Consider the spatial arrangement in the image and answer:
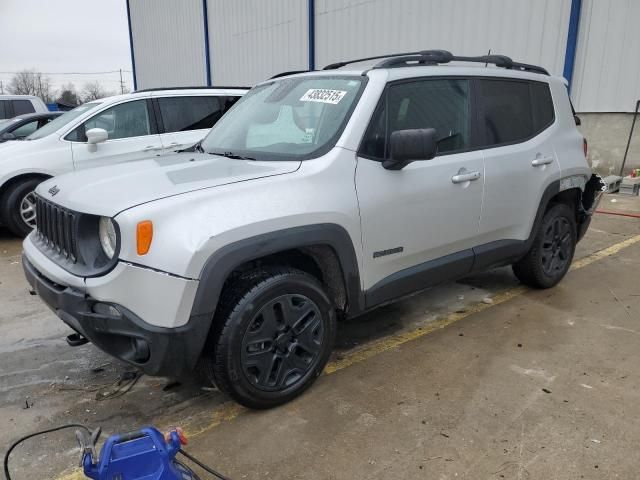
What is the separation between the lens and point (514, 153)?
3918mm

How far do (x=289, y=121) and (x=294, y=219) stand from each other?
0.94 meters

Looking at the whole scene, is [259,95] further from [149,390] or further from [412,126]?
[149,390]

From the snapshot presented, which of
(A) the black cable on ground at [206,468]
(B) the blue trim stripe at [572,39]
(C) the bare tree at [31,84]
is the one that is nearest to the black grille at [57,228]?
(A) the black cable on ground at [206,468]

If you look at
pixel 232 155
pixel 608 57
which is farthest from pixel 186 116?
pixel 608 57

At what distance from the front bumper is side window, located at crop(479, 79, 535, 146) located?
2.50 m

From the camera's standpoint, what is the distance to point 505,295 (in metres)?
4.59

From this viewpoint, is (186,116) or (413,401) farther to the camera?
(186,116)

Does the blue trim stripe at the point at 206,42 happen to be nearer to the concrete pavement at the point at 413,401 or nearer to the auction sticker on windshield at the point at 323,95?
the concrete pavement at the point at 413,401

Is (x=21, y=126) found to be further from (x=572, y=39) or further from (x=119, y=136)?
(x=572, y=39)

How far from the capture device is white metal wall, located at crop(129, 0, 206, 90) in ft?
64.8

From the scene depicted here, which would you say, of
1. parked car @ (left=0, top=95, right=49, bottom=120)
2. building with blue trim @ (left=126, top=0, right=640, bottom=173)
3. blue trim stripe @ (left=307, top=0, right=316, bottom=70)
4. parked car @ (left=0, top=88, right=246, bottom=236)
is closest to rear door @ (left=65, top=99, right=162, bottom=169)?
parked car @ (left=0, top=88, right=246, bottom=236)

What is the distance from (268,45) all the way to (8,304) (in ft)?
43.8

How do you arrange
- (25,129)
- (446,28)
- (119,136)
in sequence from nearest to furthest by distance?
(119,136) → (25,129) → (446,28)

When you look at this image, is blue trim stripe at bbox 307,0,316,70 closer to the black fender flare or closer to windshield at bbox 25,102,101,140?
windshield at bbox 25,102,101,140
